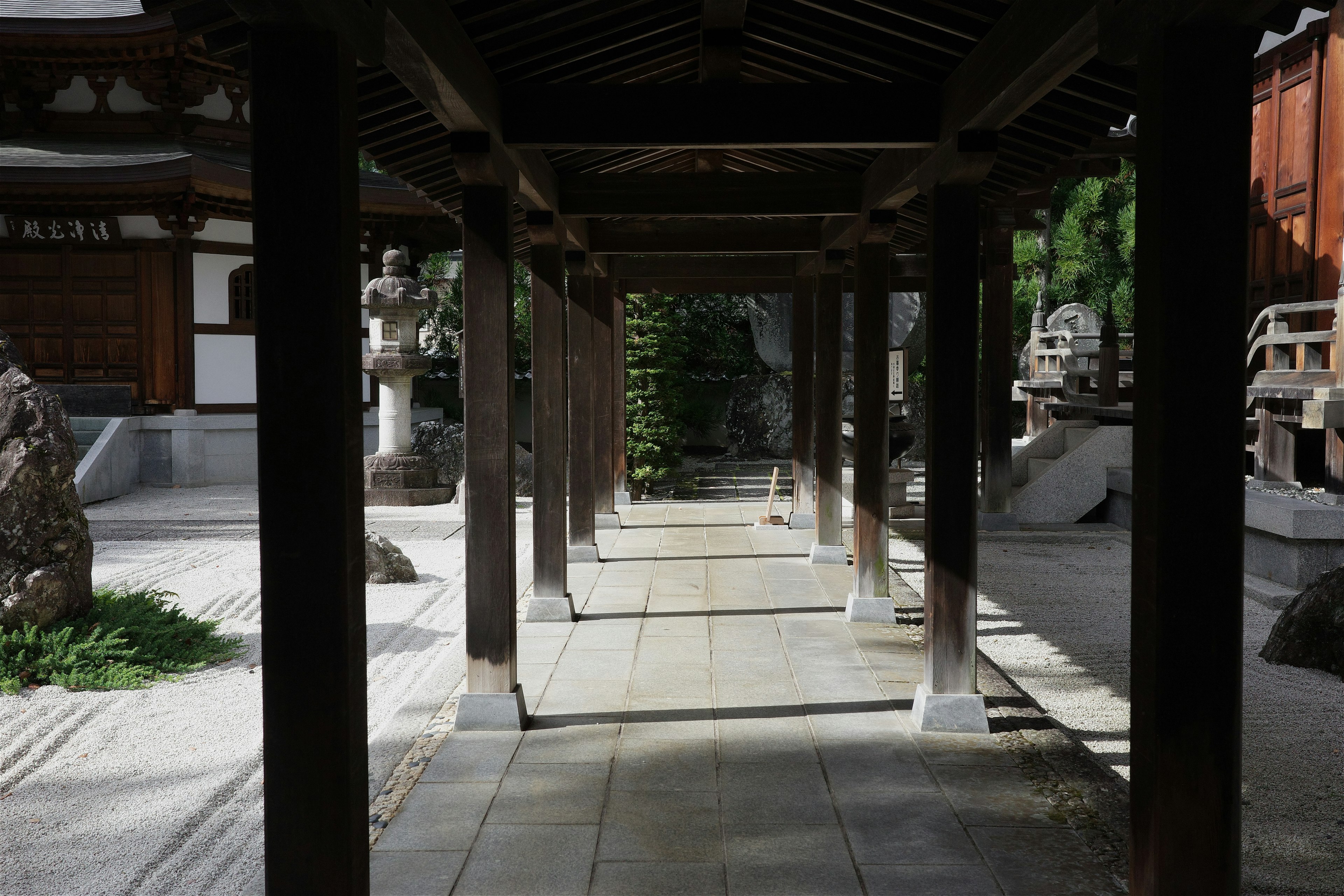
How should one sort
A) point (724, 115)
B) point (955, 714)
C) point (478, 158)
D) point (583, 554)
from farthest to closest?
point (583, 554) → point (955, 714) → point (724, 115) → point (478, 158)

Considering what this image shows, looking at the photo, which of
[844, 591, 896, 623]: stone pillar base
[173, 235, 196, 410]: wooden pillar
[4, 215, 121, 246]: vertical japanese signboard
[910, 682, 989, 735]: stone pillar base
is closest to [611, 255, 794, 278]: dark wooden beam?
[844, 591, 896, 623]: stone pillar base

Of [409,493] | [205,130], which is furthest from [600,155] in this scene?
[205,130]

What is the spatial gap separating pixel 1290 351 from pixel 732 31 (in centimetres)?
954

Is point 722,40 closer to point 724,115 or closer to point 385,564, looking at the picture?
point 724,115

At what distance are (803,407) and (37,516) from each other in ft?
22.6

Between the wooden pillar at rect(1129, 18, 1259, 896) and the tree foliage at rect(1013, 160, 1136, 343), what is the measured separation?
21.3 m

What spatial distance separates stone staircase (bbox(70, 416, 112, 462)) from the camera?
14.4m

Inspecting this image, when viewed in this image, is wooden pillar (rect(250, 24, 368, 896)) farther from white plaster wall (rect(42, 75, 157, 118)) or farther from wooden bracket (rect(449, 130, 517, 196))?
white plaster wall (rect(42, 75, 157, 118))

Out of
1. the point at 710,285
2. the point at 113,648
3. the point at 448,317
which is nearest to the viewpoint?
the point at 113,648

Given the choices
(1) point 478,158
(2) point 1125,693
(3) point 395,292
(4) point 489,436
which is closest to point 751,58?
(1) point 478,158

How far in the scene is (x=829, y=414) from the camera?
8.67 meters

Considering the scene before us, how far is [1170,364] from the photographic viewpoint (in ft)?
8.39

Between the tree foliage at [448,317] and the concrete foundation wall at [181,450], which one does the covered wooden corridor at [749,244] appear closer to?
the concrete foundation wall at [181,450]

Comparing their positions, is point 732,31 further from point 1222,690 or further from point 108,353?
point 108,353
